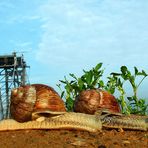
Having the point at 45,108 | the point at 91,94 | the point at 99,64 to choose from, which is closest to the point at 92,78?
the point at 99,64

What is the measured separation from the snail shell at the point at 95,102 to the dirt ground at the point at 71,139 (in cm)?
80

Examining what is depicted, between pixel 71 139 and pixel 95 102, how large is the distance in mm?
1723

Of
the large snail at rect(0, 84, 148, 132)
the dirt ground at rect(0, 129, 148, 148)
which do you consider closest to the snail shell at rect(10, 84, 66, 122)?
the large snail at rect(0, 84, 148, 132)

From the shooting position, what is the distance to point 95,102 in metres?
8.23

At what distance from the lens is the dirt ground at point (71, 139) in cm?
629

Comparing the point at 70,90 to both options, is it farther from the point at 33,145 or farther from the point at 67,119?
the point at 33,145

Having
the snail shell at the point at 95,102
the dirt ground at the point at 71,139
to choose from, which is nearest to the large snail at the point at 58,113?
the snail shell at the point at 95,102

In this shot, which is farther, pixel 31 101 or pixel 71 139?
pixel 31 101

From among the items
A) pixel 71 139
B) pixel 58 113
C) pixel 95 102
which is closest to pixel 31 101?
pixel 58 113

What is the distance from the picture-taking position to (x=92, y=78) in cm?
1062

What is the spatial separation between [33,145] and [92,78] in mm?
4522

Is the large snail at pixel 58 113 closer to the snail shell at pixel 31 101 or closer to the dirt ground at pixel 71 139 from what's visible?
the snail shell at pixel 31 101

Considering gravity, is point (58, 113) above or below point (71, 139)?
above

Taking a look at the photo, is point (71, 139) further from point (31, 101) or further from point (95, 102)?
point (95, 102)
